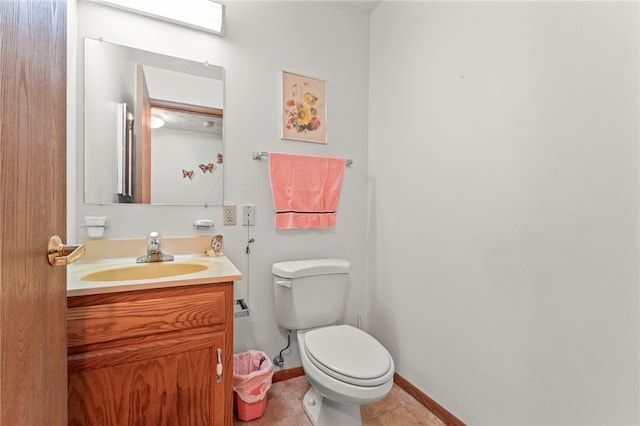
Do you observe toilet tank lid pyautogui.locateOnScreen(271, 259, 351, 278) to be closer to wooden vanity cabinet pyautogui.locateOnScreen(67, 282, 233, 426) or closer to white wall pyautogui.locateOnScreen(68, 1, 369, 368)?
white wall pyautogui.locateOnScreen(68, 1, 369, 368)

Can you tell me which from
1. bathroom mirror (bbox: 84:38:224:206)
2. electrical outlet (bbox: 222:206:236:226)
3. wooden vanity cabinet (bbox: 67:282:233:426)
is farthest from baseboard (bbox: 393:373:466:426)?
bathroom mirror (bbox: 84:38:224:206)

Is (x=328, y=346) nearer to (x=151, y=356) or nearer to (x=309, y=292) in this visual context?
(x=309, y=292)

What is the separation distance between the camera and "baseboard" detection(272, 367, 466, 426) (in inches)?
57.1

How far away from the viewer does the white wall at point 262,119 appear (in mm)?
1443

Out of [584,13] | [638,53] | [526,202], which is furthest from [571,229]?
[584,13]

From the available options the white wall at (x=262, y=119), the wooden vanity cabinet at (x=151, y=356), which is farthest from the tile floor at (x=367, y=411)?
the wooden vanity cabinet at (x=151, y=356)

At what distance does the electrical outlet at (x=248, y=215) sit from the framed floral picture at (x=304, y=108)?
1.58ft

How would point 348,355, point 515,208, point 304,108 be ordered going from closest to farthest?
point 515,208 < point 348,355 < point 304,108

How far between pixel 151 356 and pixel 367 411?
3.72 ft

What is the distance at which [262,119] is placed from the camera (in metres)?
1.73

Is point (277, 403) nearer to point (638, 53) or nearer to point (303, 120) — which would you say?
point (303, 120)

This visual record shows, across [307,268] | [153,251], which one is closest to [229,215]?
[153,251]

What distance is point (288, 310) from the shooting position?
5.33ft

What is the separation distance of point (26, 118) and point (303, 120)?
4.69 ft
